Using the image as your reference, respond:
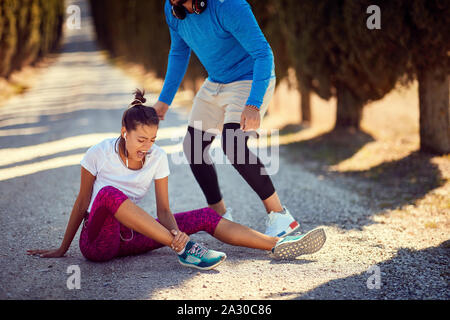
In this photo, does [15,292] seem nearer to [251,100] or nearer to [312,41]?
[251,100]

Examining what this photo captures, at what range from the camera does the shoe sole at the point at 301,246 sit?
8.86ft

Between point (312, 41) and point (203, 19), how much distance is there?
3.92 m

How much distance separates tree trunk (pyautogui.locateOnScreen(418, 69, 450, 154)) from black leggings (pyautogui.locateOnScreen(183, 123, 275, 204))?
11.2ft

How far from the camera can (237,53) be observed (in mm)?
2803

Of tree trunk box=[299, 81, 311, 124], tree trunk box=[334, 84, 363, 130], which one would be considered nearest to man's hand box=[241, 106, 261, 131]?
tree trunk box=[334, 84, 363, 130]

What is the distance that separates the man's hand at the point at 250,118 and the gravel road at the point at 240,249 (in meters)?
0.85

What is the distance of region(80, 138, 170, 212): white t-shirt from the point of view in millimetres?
2547

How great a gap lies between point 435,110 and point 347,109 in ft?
5.53

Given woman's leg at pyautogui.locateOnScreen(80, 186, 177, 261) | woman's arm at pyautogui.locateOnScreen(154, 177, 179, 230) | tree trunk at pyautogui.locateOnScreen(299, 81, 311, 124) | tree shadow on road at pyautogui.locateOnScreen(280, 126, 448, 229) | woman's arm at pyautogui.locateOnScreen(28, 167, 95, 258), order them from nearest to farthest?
woman's leg at pyautogui.locateOnScreen(80, 186, 177, 261)
woman's arm at pyautogui.locateOnScreen(28, 167, 95, 258)
woman's arm at pyautogui.locateOnScreen(154, 177, 179, 230)
tree shadow on road at pyautogui.locateOnScreen(280, 126, 448, 229)
tree trunk at pyautogui.locateOnScreen(299, 81, 311, 124)

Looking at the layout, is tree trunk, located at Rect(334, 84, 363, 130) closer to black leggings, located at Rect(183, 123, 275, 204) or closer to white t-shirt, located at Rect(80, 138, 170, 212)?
black leggings, located at Rect(183, 123, 275, 204)

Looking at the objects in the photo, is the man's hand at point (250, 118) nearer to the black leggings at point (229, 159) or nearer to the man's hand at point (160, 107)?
the black leggings at point (229, 159)

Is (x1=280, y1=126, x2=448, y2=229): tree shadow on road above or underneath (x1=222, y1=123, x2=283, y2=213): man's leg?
underneath

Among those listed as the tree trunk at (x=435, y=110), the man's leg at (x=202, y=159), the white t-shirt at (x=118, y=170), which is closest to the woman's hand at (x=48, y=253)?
the white t-shirt at (x=118, y=170)
